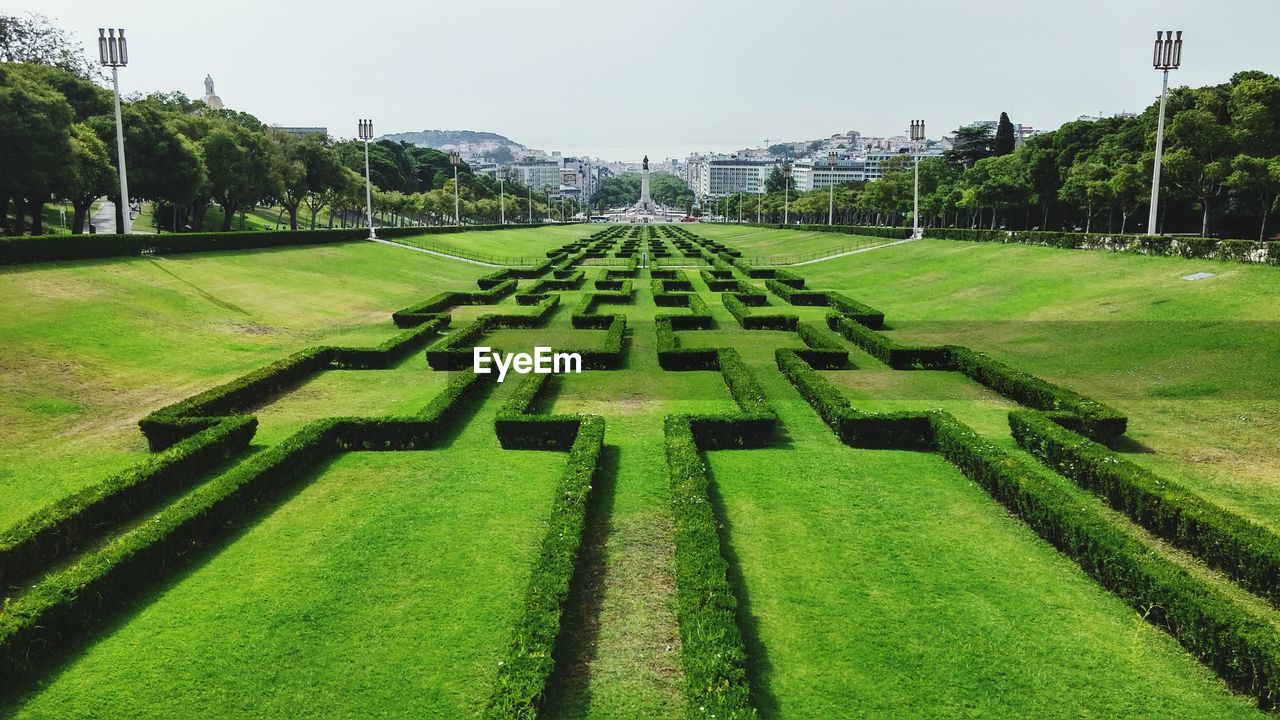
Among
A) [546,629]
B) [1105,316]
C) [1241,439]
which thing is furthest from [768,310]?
[546,629]

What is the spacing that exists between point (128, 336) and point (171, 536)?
16301 millimetres

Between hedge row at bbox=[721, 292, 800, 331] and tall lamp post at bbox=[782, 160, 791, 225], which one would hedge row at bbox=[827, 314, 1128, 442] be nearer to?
hedge row at bbox=[721, 292, 800, 331]

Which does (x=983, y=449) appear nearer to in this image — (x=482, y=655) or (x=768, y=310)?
(x=482, y=655)

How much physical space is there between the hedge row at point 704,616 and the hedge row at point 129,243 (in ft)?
93.5

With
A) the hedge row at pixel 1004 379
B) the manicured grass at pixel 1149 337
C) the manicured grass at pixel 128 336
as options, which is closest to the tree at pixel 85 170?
the manicured grass at pixel 128 336

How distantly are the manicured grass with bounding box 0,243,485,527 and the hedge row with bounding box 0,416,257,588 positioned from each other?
159 cm

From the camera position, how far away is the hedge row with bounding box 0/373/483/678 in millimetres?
7570

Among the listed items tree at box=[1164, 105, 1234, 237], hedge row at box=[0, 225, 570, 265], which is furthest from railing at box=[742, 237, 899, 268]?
hedge row at box=[0, 225, 570, 265]

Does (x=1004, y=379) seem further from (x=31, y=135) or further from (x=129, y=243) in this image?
(x=31, y=135)

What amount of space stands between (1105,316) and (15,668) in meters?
29.8

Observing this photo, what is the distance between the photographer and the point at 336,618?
843 centimetres

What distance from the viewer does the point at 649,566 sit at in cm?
967

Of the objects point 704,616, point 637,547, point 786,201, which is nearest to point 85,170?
point 637,547

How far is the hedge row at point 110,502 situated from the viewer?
31.0ft
